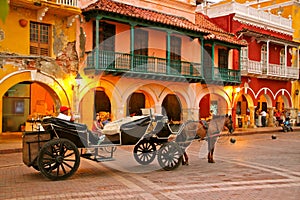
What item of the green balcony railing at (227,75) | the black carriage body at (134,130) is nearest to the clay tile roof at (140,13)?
the green balcony railing at (227,75)

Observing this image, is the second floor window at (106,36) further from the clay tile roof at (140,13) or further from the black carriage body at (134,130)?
the black carriage body at (134,130)

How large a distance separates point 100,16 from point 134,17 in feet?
6.03

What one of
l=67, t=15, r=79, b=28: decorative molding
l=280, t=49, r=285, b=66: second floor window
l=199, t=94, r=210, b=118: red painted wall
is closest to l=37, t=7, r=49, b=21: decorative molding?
l=67, t=15, r=79, b=28: decorative molding

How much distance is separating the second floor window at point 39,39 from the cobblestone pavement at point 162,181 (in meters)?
5.68

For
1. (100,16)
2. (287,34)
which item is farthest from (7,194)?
(287,34)

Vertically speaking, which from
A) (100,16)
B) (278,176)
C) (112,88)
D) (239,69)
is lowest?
(278,176)

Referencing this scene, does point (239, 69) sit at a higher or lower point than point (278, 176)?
higher

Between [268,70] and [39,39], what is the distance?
1698cm

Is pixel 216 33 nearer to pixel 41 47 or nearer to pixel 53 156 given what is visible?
pixel 41 47

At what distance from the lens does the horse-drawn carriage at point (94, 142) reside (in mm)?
7867

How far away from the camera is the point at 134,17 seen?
17453 millimetres

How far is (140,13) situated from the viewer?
59.4 ft

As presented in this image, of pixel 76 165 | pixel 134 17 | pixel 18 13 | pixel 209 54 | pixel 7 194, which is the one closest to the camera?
pixel 7 194

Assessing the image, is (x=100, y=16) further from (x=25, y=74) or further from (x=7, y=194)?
(x=7, y=194)
